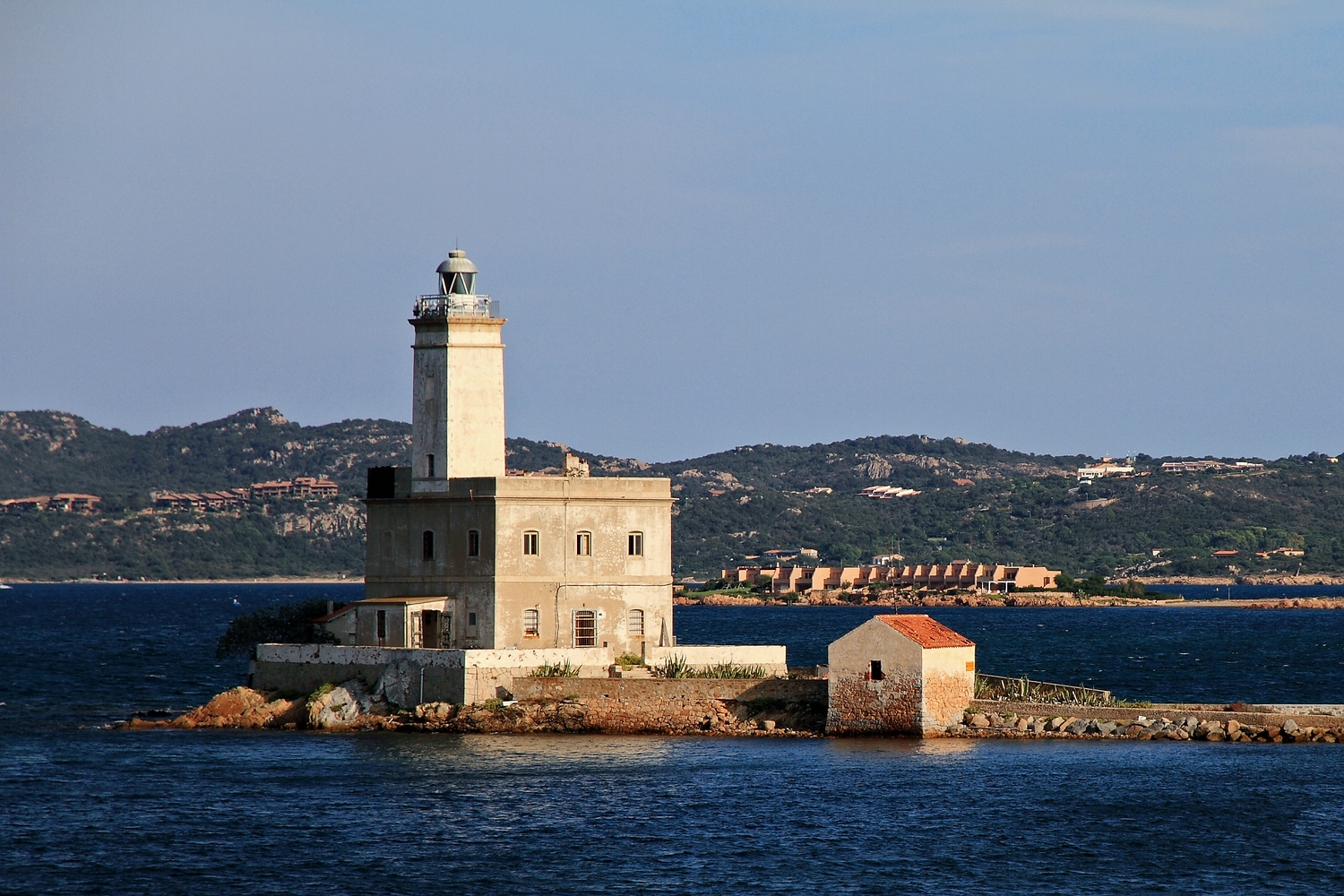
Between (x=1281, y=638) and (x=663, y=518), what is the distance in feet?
208

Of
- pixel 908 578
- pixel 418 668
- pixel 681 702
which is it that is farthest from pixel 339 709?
pixel 908 578

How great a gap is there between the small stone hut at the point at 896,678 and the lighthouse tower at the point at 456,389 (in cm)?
1101

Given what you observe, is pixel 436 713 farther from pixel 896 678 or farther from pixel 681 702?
pixel 896 678

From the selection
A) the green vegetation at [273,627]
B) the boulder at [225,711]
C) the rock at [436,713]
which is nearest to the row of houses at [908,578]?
the green vegetation at [273,627]

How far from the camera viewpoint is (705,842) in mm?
32812

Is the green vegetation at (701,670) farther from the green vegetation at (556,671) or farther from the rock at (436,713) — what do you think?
the rock at (436,713)

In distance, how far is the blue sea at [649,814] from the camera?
30.5 meters

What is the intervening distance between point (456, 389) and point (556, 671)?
7739 mm

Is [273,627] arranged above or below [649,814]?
above

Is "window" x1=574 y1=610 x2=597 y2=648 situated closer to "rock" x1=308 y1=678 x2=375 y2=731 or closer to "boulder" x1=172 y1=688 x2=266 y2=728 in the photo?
"rock" x1=308 y1=678 x2=375 y2=731

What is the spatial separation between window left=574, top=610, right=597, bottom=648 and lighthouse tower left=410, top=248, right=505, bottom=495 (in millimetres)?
4267

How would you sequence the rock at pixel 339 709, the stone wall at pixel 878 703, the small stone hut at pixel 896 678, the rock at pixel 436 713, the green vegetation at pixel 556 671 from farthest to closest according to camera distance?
1. the rock at pixel 339 709
2. the green vegetation at pixel 556 671
3. the rock at pixel 436 713
4. the stone wall at pixel 878 703
5. the small stone hut at pixel 896 678

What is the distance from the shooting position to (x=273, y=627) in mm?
50062

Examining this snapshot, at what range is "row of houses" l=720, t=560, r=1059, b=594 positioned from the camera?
17025 cm
